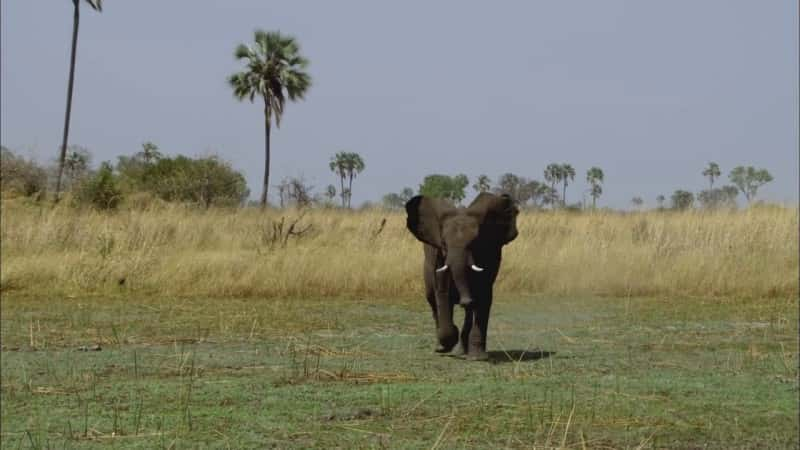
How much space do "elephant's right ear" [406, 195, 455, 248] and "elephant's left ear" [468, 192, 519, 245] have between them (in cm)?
24

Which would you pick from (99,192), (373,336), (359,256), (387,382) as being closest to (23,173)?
(99,192)

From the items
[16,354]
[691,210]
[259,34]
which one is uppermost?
[259,34]

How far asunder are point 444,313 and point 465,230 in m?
0.64

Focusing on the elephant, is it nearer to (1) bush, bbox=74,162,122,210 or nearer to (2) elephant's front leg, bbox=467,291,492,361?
(2) elephant's front leg, bbox=467,291,492,361

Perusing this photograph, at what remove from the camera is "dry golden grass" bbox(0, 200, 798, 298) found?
15164 millimetres

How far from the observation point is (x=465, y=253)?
8.01 metres

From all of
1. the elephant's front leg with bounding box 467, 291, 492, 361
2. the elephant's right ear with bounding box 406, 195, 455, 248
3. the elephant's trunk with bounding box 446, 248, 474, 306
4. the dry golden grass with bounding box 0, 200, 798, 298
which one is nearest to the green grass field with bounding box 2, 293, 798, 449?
the elephant's front leg with bounding box 467, 291, 492, 361

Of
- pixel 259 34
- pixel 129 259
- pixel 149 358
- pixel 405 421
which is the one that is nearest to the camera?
pixel 405 421

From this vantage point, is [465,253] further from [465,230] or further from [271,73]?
[271,73]

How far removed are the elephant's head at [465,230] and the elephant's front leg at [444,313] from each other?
104 millimetres

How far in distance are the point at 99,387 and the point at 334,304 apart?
6953 mm

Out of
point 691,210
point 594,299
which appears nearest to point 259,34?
point 691,210

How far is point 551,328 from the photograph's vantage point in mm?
10562

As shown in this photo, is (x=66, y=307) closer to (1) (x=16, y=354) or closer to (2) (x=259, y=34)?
(1) (x=16, y=354)
